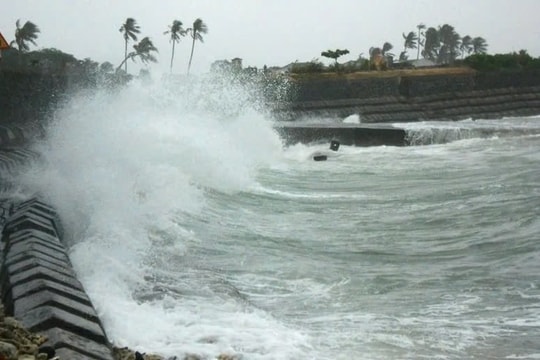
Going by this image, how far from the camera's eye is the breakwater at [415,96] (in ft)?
95.9

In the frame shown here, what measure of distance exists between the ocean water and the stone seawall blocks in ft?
0.84

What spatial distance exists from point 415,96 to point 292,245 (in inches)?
971

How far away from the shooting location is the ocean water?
4.71 m

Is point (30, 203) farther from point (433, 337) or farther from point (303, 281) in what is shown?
point (433, 337)

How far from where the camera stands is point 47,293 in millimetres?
4633

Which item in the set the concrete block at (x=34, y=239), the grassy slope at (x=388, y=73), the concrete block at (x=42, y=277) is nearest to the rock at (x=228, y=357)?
the concrete block at (x=42, y=277)

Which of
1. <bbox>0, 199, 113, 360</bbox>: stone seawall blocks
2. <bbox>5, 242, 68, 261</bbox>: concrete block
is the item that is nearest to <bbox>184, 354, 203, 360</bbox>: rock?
<bbox>0, 199, 113, 360</bbox>: stone seawall blocks

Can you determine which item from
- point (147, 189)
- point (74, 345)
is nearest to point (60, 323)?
point (74, 345)

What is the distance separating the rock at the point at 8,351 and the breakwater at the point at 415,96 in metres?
24.2

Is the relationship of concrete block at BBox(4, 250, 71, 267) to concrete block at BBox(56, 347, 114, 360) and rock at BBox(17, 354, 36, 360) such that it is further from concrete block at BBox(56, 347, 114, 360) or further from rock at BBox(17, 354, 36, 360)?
rock at BBox(17, 354, 36, 360)

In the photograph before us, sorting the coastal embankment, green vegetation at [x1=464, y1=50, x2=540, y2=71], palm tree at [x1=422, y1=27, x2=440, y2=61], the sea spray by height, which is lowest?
the sea spray

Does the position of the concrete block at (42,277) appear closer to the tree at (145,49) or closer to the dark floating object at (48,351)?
the dark floating object at (48,351)

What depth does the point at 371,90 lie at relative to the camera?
31094mm

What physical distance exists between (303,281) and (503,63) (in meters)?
31.9
